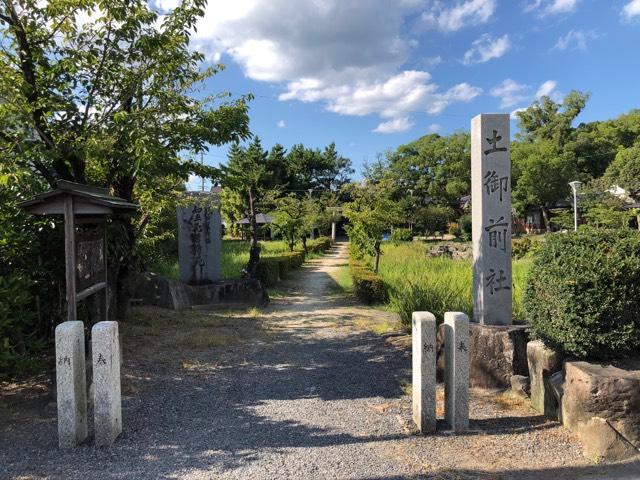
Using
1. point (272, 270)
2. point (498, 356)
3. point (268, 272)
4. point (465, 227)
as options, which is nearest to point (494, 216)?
point (498, 356)

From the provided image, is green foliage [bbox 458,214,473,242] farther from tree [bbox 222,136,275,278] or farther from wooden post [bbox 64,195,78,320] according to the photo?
wooden post [bbox 64,195,78,320]

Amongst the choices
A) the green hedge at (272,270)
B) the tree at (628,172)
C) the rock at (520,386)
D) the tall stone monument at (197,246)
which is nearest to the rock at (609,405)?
the rock at (520,386)

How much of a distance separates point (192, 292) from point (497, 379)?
6.86 metres

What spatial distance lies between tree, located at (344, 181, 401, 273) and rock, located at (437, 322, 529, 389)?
26.8 feet

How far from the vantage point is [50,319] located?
5.08 metres

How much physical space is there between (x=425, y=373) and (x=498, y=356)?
1334mm

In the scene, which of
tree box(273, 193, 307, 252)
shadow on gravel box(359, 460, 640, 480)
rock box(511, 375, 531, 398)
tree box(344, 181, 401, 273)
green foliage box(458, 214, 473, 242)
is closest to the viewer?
shadow on gravel box(359, 460, 640, 480)

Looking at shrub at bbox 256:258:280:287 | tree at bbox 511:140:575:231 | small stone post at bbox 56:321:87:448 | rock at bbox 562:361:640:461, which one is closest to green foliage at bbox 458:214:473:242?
tree at bbox 511:140:575:231

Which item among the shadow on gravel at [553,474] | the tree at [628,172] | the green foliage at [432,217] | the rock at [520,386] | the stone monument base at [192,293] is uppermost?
the tree at [628,172]

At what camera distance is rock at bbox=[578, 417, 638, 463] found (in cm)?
300

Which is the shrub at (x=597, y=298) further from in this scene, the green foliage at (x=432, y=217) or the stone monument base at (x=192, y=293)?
the green foliage at (x=432, y=217)

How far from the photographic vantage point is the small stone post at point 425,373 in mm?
3412

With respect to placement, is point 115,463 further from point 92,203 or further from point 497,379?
point 497,379

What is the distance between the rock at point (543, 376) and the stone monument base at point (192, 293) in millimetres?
6626
